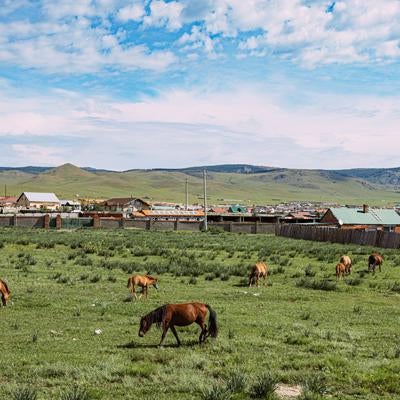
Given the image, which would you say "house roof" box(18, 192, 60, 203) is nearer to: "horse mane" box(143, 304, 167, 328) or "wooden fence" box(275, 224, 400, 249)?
"wooden fence" box(275, 224, 400, 249)

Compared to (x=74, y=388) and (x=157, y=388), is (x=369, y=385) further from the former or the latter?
(x=74, y=388)

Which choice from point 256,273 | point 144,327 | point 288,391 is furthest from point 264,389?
point 256,273

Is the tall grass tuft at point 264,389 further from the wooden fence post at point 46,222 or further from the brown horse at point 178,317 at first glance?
the wooden fence post at point 46,222

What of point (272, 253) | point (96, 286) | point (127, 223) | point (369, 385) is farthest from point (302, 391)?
point (127, 223)

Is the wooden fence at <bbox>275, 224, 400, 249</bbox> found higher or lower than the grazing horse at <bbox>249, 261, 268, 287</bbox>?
lower

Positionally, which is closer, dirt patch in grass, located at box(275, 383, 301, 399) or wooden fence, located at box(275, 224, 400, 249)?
dirt patch in grass, located at box(275, 383, 301, 399)

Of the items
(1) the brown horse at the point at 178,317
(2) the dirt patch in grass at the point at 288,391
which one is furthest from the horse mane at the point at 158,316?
(2) the dirt patch in grass at the point at 288,391

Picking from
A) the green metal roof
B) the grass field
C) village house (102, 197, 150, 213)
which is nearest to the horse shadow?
the grass field

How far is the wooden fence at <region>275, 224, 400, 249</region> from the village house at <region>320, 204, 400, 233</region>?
11.3 metres

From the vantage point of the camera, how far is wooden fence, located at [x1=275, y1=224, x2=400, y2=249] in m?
48.3

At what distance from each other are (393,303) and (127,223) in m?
64.4

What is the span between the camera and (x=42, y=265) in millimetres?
30219

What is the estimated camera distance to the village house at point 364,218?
75.7m

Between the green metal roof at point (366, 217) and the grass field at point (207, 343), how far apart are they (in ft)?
167
